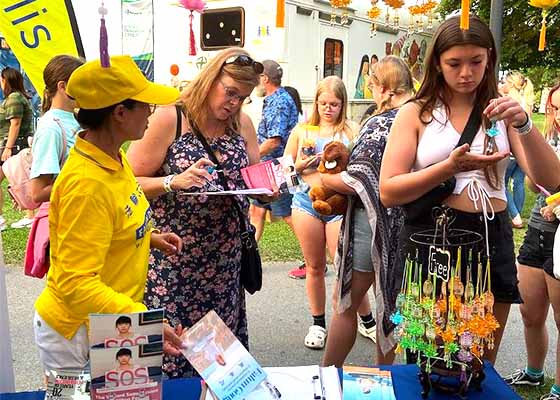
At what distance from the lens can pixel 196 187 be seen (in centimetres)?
214

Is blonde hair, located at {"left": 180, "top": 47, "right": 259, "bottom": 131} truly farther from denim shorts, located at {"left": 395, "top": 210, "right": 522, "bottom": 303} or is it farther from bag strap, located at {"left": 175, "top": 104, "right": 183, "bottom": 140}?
denim shorts, located at {"left": 395, "top": 210, "right": 522, "bottom": 303}

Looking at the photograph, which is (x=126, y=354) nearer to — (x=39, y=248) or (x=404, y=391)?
(x=404, y=391)

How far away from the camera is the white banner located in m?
9.44

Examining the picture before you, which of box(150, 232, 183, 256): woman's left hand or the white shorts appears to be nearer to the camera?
the white shorts

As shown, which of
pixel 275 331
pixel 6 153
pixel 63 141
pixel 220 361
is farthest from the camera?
pixel 6 153

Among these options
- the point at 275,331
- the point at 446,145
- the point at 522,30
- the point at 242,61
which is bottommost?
the point at 275,331

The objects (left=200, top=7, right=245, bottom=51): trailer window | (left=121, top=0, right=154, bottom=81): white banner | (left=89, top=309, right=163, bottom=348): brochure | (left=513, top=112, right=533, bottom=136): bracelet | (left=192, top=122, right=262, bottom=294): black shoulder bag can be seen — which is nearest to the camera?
(left=89, top=309, right=163, bottom=348): brochure

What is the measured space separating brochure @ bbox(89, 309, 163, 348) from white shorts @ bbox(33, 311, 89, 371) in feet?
1.57

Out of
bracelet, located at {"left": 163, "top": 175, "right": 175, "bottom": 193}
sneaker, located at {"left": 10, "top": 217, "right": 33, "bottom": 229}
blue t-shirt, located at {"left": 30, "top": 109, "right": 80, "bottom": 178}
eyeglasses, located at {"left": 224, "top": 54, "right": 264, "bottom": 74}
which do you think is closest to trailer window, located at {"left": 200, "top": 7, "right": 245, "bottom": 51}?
sneaker, located at {"left": 10, "top": 217, "right": 33, "bottom": 229}

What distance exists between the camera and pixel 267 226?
687cm

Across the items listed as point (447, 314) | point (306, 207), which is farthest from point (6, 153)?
point (447, 314)

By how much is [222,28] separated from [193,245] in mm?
7014

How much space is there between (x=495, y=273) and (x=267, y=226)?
501cm

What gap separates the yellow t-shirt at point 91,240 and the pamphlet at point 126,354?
0.65 ft
